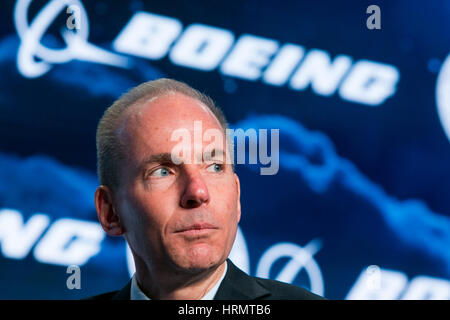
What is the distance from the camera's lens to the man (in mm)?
1724

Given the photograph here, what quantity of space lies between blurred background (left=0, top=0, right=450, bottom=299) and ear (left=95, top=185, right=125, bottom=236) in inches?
75.6

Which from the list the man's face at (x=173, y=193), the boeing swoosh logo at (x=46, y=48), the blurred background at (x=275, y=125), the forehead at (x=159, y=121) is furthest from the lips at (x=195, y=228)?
the boeing swoosh logo at (x=46, y=48)

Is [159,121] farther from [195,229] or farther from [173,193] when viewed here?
[195,229]

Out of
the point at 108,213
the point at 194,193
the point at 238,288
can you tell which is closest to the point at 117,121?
the point at 108,213

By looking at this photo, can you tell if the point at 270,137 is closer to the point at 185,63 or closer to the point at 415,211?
the point at 185,63

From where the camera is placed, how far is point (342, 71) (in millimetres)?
4297

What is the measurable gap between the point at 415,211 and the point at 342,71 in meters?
1.09

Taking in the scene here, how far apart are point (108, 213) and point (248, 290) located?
1.69 feet

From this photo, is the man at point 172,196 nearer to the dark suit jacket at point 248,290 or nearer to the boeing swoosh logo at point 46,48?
the dark suit jacket at point 248,290

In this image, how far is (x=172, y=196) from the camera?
175 centimetres

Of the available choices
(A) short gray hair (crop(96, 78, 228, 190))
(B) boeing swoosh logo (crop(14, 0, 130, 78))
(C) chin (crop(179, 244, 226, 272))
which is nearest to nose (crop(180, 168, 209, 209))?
(C) chin (crop(179, 244, 226, 272))

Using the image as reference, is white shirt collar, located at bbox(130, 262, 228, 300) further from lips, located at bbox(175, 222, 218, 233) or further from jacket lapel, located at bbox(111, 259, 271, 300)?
lips, located at bbox(175, 222, 218, 233)

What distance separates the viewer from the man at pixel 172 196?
1.72 m

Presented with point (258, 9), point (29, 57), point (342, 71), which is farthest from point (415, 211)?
point (29, 57)
